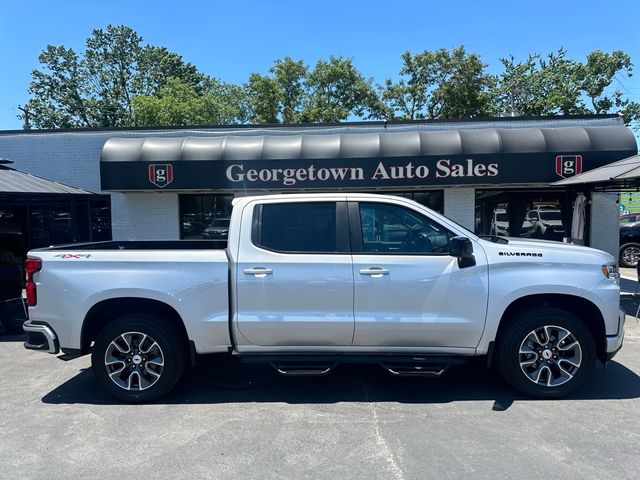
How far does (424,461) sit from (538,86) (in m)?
38.2

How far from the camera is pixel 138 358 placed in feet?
14.9

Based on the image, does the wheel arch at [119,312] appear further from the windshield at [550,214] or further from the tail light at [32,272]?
the windshield at [550,214]

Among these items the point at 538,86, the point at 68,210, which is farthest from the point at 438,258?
the point at 538,86

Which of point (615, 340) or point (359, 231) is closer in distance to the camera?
point (615, 340)

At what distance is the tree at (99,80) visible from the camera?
144 ft

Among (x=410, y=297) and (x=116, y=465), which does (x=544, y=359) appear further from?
(x=116, y=465)

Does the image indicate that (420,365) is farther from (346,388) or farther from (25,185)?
(25,185)

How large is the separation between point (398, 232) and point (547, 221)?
28.1 ft

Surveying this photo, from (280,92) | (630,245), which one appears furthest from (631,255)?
(280,92)

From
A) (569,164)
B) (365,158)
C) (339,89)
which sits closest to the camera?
(569,164)

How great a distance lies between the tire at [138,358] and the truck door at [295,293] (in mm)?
664

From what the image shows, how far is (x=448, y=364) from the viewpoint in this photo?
4398mm

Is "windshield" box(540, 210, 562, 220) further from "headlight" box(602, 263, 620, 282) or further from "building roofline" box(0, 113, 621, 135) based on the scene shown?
"headlight" box(602, 263, 620, 282)

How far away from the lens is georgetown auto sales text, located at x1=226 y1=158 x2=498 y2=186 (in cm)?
1027
